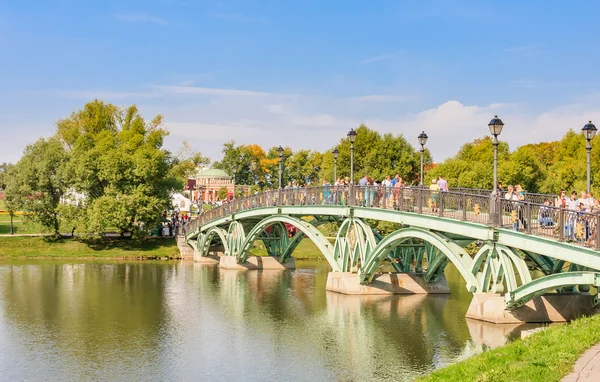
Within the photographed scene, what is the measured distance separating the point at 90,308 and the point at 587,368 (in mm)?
25772

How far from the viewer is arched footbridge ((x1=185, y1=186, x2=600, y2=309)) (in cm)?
2172

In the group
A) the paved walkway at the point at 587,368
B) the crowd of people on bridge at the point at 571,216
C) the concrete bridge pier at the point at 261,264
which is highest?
the crowd of people on bridge at the point at 571,216

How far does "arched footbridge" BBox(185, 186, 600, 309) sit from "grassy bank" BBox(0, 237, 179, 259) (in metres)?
16.9

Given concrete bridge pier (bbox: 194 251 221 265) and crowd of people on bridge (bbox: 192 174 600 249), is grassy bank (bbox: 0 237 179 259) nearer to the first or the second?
concrete bridge pier (bbox: 194 251 221 265)

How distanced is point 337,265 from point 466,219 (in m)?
12.9

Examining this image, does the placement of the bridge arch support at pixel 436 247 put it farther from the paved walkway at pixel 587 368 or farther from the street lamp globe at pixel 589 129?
the paved walkway at pixel 587 368

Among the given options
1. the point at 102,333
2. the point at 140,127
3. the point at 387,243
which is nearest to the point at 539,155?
the point at 140,127

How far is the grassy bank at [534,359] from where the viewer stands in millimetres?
13148

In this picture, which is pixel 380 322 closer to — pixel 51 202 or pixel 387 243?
pixel 387 243

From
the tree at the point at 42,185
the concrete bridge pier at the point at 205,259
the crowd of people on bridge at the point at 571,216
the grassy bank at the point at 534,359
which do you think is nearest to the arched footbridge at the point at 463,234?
the crowd of people on bridge at the point at 571,216

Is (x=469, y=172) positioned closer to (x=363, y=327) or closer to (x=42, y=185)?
(x=42, y=185)

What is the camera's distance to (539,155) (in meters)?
104

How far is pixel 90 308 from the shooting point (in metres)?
34.0

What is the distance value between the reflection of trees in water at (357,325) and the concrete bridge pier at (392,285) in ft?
2.22
